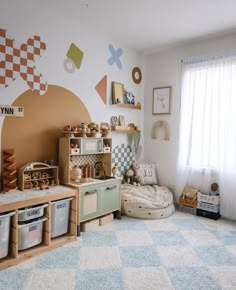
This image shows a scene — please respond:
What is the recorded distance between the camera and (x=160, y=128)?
12.7 feet

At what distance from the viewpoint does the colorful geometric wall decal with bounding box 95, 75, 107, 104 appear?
325 cm

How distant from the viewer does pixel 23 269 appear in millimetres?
1918

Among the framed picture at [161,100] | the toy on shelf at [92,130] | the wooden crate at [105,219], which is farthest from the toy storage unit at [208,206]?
the toy on shelf at [92,130]

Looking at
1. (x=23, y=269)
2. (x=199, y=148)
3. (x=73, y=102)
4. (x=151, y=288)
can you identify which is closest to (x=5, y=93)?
(x=73, y=102)

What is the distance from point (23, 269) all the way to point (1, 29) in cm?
226

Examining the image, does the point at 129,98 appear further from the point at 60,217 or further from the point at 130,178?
the point at 60,217

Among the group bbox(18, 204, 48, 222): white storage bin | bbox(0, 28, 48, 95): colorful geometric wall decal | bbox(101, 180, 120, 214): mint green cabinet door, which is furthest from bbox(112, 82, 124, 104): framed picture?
bbox(18, 204, 48, 222): white storage bin

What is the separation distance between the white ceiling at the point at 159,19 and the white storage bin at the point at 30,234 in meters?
2.33

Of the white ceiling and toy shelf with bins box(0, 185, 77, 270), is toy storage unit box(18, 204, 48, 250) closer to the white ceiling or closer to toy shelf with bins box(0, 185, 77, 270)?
toy shelf with bins box(0, 185, 77, 270)

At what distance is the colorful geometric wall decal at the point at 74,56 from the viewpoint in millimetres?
2854

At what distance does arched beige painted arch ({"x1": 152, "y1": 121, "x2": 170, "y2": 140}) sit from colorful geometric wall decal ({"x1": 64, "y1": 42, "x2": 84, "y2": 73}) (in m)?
1.64

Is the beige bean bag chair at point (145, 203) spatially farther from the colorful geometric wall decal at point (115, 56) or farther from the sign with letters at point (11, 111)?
the colorful geometric wall decal at point (115, 56)

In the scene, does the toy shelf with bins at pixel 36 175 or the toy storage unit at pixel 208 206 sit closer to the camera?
the toy shelf with bins at pixel 36 175

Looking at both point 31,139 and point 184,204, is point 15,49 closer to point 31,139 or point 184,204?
point 31,139
